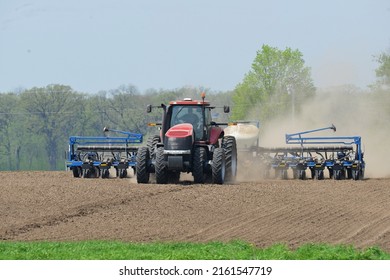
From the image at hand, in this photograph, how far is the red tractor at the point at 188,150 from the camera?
26.8 m

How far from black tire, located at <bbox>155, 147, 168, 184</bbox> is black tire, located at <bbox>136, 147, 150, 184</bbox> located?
0.53m

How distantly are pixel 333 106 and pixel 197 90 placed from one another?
2568cm

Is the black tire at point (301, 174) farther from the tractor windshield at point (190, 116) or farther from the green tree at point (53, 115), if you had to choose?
the green tree at point (53, 115)

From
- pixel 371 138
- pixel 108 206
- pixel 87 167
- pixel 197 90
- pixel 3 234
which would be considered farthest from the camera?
pixel 197 90

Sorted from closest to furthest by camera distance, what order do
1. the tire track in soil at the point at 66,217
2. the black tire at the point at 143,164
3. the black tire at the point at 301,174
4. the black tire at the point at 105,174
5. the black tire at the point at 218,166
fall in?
the tire track in soil at the point at 66,217
the black tire at the point at 218,166
the black tire at the point at 143,164
the black tire at the point at 301,174
the black tire at the point at 105,174

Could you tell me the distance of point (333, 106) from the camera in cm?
5078

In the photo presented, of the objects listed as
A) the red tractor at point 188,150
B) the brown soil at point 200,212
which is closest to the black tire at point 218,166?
the red tractor at point 188,150

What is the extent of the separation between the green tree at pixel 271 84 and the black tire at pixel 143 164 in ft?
113

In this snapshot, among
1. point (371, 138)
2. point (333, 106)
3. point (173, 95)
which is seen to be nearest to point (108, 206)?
point (371, 138)

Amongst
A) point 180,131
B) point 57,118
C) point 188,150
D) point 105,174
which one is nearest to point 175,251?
point 188,150

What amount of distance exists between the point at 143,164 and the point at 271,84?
36.6 metres

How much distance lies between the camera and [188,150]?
1054 inches

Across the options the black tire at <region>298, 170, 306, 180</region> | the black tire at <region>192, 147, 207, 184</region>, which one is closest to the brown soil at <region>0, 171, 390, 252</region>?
the black tire at <region>192, 147, 207, 184</region>

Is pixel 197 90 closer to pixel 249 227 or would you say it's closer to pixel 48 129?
pixel 48 129
